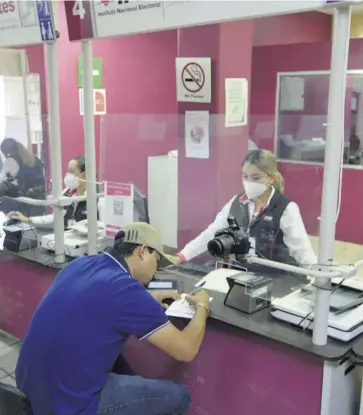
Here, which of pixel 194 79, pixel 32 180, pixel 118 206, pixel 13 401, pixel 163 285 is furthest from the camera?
pixel 194 79

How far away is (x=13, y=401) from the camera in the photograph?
4.57 feet

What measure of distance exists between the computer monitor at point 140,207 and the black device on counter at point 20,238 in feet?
2.22

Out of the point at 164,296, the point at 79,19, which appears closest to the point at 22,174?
the point at 79,19

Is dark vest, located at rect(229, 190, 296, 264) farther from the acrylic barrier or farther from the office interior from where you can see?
the acrylic barrier

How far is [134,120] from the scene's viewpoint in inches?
110

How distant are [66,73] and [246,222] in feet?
9.94

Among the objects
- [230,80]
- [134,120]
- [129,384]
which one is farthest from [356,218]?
[129,384]

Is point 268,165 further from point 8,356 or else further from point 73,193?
point 8,356

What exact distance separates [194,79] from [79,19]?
1128 mm

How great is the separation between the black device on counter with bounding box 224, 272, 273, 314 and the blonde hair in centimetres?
52

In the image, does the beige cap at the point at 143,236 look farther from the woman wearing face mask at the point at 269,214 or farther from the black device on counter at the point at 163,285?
the woman wearing face mask at the point at 269,214

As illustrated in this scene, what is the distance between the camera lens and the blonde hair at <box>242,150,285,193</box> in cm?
225

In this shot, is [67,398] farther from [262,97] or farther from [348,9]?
[262,97]

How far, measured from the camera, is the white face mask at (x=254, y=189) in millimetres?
2229
